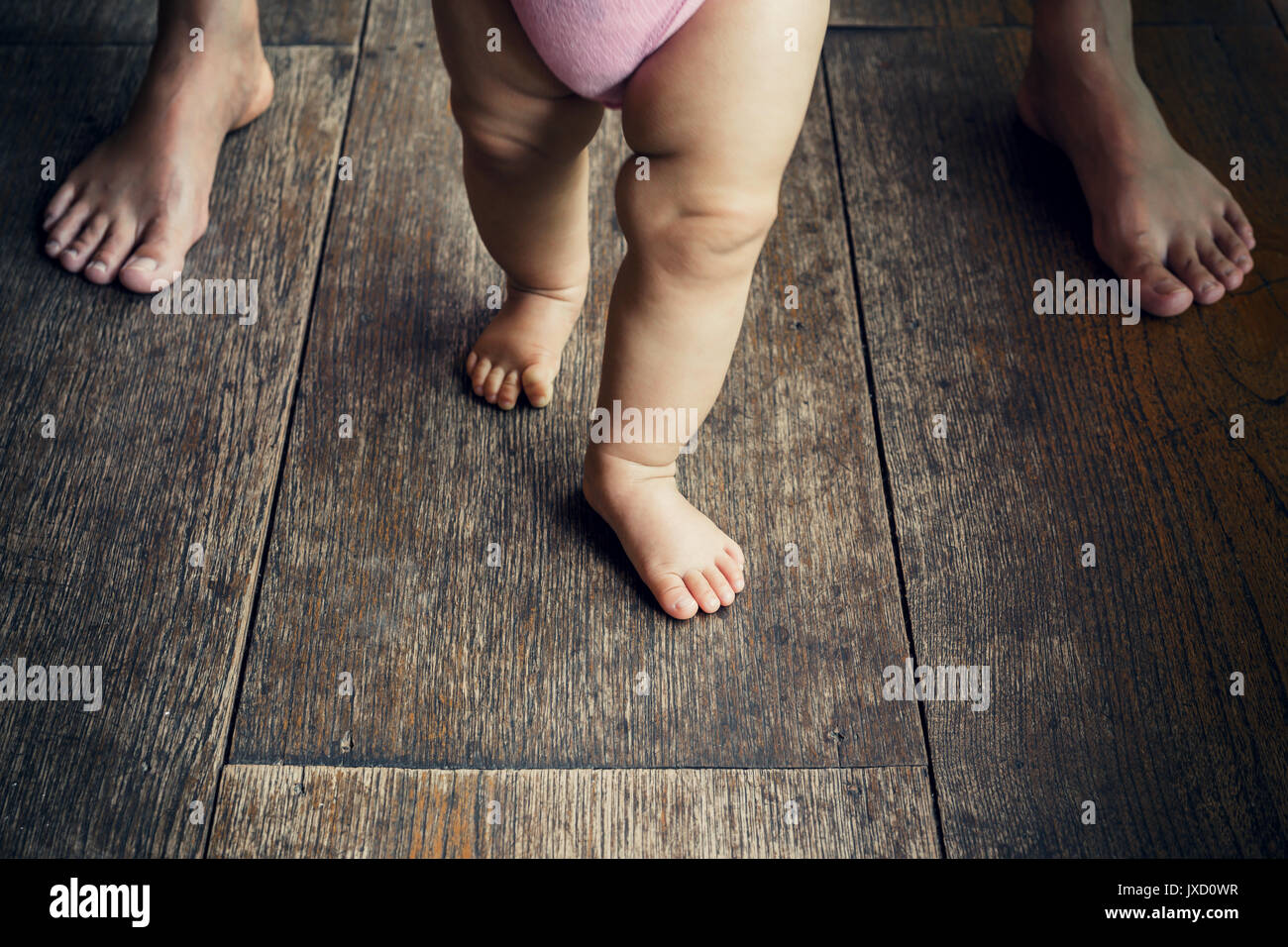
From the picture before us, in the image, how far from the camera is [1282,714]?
883 millimetres

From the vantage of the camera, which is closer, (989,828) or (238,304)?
(989,828)

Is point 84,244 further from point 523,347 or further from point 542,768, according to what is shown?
point 542,768

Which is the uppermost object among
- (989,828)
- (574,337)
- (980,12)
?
(980,12)

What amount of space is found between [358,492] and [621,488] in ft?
0.82

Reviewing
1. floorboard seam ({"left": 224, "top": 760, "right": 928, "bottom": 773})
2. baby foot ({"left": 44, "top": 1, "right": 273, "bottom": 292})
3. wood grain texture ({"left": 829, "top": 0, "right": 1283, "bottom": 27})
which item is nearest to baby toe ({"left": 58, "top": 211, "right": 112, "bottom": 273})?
baby foot ({"left": 44, "top": 1, "right": 273, "bottom": 292})

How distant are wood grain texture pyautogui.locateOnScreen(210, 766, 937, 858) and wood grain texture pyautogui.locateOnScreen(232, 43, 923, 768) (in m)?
0.02

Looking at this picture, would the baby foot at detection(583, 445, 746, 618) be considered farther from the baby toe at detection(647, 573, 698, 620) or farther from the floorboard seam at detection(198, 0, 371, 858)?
the floorboard seam at detection(198, 0, 371, 858)

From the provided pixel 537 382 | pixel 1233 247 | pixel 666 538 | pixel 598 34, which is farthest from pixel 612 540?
pixel 1233 247

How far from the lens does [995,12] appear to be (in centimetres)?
146

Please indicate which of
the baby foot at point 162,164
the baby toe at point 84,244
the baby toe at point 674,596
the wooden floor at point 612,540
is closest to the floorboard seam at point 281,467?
the wooden floor at point 612,540

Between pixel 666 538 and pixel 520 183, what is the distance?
331mm

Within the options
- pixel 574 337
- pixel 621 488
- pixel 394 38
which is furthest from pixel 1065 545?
pixel 394 38

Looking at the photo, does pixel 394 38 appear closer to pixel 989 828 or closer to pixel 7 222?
pixel 7 222

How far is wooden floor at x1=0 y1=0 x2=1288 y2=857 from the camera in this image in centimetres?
84
